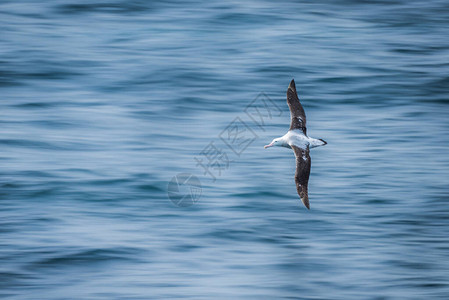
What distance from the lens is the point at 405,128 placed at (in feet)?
44.3

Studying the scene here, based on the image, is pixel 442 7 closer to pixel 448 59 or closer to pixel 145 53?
pixel 448 59

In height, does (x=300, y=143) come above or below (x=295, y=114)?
below

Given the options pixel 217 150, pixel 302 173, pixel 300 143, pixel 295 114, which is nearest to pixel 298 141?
pixel 300 143

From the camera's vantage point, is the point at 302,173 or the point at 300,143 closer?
the point at 302,173

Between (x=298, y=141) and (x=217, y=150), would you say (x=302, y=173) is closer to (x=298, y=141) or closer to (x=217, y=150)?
(x=298, y=141)

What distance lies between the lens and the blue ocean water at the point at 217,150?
9180 mm

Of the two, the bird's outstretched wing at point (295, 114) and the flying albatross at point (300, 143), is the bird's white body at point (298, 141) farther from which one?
the bird's outstretched wing at point (295, 114)

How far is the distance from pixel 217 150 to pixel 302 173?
2.89 m

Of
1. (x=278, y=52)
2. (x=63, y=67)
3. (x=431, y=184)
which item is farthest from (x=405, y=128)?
(x=63, y=67)

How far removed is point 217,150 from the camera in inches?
489

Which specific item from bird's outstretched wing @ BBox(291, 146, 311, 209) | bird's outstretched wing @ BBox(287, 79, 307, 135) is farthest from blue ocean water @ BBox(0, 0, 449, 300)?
bird's outstretched wing @ BBox(287, 79, 307, 135)

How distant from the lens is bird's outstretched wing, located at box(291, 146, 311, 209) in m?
9.57

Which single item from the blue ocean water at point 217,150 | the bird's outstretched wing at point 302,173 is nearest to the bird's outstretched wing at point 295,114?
the bird's outstretched wing at point 302,173

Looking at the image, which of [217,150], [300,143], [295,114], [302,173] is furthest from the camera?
[217,150]
